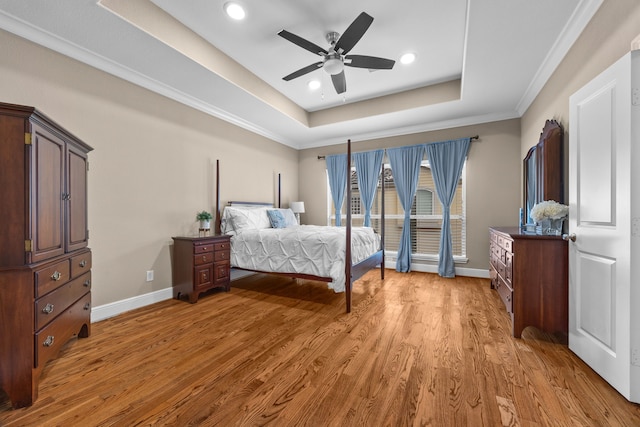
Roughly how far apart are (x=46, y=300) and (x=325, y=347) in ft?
6.31

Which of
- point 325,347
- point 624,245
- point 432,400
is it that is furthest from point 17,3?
point 624,245

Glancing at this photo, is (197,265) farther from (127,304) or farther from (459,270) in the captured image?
(459,270)

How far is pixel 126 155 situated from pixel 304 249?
2316 mm

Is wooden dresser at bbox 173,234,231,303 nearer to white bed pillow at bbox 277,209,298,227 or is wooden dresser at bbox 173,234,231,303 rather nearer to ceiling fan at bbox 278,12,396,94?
white bed pillow at bbox 277,209,298,227

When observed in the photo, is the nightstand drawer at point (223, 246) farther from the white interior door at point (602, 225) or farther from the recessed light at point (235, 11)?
the white interior door at point (602, 225)

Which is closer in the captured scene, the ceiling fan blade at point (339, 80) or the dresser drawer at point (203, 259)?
the ceiling fan blade at point (339, 80)

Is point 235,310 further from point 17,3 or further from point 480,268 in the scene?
point 480,268

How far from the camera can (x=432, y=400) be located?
152 cm

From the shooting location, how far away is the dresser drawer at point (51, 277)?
1.55 m

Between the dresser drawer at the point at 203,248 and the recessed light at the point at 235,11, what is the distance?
2.53m

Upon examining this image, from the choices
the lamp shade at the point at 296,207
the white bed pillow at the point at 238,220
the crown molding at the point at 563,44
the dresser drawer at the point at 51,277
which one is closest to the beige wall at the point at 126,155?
the white bed pillow at the point at 238,220

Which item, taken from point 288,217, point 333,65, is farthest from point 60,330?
point 288,217

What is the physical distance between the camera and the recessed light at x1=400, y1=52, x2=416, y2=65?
314cm

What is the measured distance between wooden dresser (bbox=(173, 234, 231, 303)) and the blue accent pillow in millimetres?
1045
